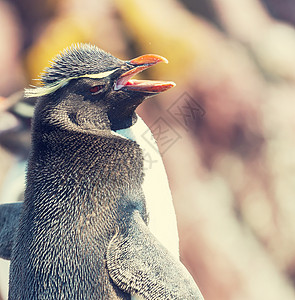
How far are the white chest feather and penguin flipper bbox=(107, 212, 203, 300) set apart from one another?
0.27 ft

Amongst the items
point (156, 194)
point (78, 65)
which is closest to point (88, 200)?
point (156, 194)

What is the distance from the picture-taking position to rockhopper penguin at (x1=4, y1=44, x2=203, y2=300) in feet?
2.32

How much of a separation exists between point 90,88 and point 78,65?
5 cm

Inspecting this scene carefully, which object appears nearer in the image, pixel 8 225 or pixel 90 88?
pixel 90 88

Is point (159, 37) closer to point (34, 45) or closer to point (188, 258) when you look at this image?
point (34, 45)

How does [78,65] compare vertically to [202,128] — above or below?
above

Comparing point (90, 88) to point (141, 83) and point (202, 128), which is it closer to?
point (141, 83)

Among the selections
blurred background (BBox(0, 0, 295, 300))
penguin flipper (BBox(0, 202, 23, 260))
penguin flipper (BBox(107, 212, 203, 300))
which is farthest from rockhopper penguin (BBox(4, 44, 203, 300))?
blurred background (BBox(0, 0, 295, 300))

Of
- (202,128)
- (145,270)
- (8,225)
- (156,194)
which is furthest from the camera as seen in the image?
(202,128)

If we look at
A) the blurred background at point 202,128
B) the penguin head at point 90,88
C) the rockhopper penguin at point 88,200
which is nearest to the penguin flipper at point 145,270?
the rockhopper penguin at point 88,200

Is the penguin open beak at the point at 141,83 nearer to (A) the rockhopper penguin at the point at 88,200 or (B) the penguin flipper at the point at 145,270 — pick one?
(A) the rockhopper penguin at the point at 88,200

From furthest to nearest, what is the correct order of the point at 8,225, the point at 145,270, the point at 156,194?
1. the point at 8,225
2. the point at 156,194
3. the point at 145,270

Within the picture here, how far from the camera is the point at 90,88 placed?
739 mm

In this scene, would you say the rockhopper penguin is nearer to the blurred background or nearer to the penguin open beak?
the penguin open beak
